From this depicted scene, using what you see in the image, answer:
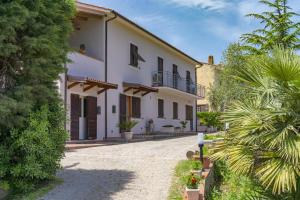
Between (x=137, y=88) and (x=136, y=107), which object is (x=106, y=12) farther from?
(x=136, y=107)

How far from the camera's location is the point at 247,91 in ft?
26.5

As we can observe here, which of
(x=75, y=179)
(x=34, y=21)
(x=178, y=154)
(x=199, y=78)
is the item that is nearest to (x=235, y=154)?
(x=75, y=179)

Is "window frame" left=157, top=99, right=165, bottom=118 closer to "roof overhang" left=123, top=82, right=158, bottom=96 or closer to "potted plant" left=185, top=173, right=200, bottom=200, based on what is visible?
"roof overhang" left=123, top=82, right=158, bottom=96

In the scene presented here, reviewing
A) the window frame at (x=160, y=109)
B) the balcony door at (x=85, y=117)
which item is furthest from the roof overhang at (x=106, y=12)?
the window frame at (x=160, y=109)

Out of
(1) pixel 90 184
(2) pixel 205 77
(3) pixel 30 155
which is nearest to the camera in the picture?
(3) pixel 30 155

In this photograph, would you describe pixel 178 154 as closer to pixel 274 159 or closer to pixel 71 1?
pixel 71 1

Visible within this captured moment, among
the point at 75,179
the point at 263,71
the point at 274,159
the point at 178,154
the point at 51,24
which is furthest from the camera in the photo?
the point at 178,154

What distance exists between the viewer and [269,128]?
6.75 metres

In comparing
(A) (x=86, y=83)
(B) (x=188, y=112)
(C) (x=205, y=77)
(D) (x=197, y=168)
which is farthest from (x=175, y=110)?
(D) (x=197, y=168)

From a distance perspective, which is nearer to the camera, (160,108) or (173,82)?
(160,108)

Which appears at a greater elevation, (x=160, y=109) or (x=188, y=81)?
(x=188, y=81)

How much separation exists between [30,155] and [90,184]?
1521mm

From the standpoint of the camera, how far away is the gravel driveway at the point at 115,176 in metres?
8.08

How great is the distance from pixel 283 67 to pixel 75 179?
4893 millimetres
